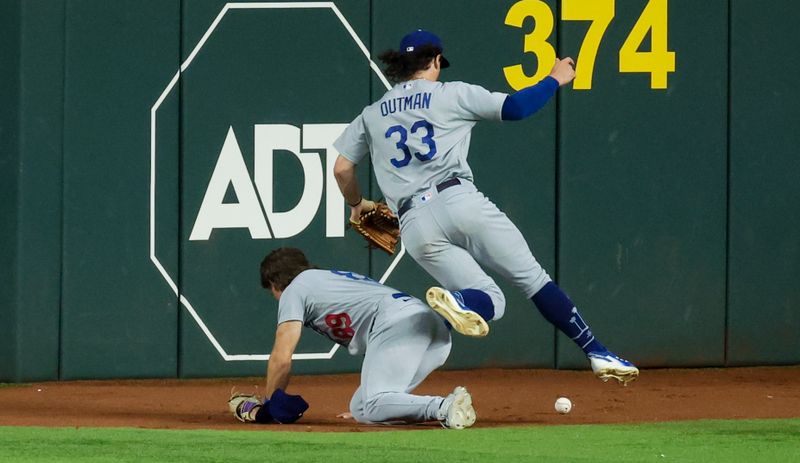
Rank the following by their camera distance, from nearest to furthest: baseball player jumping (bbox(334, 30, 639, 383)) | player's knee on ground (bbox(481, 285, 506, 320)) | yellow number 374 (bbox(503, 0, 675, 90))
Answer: player's knee on ground (bbox(481, 285, 506, 320))
baseball player jumping (bbox(334, 30, 639, 383))
yellow number 374 (bbox(503, 0, 675, 90))

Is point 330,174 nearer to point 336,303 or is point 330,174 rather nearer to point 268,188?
point 268,188

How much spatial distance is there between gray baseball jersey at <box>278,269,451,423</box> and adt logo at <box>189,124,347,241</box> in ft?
7.42

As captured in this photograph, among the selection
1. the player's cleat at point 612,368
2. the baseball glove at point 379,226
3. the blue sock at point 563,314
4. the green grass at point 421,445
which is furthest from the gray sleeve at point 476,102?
the green grass at point 421,445

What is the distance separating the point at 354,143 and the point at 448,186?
0.58 m

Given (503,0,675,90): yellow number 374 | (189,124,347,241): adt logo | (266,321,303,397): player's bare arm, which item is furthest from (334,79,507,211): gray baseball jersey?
(503,0,675,90): yellow number 374

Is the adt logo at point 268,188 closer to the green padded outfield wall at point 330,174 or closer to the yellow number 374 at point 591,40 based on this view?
the green padded outfield wall at point 330,174

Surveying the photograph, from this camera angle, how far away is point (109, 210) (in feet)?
32.4

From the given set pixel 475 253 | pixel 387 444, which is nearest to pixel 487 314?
pixel 475 253

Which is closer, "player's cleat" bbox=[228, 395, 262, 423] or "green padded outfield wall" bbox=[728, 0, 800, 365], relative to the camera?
"player's cleat" bbox=[228, 395, 262, 423]

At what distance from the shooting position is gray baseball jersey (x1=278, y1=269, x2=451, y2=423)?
7553 millimetres

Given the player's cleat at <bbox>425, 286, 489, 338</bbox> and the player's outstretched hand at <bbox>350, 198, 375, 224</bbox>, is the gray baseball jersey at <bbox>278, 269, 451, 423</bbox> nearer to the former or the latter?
the player's cleat at <bbox>425, 286, 489, 338</bbox>

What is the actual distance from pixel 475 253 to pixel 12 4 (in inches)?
139

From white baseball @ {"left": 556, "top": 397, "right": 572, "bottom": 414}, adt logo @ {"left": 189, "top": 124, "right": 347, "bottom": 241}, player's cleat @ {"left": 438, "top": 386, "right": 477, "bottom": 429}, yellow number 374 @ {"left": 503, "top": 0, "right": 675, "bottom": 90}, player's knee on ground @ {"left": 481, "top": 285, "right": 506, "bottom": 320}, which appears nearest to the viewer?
player's cleat @ {"left": 438, "top": 386, "right": 477, "bottom": 429}

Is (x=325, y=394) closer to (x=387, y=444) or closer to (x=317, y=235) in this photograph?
(x=317, y=235)
